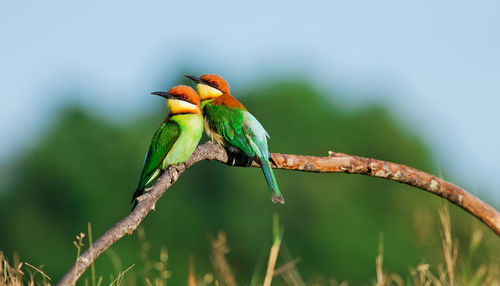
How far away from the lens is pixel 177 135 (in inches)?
190

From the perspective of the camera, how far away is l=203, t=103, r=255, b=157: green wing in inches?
181

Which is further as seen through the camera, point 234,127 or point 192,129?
point 192,129

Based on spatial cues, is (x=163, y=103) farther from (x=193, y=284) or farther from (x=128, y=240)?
(x=193, y=284)

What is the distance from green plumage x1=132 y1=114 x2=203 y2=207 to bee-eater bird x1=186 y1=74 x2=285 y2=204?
11cm

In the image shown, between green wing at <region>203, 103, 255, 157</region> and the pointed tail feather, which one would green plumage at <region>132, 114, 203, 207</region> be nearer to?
green wing at <region>203, 103, 255, 157</region>

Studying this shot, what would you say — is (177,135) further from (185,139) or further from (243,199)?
(243,199)

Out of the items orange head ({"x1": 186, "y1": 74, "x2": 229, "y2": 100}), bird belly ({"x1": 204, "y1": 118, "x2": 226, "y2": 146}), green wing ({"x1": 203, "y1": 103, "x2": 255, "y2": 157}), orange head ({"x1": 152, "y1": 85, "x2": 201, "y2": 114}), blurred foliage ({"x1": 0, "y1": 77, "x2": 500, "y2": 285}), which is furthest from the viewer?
blurred foliage ({"x1": 0, "y1": 77, "x2": 500, "y2": 285})

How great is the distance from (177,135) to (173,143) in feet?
0.23

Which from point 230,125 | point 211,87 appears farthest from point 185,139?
point 211,87

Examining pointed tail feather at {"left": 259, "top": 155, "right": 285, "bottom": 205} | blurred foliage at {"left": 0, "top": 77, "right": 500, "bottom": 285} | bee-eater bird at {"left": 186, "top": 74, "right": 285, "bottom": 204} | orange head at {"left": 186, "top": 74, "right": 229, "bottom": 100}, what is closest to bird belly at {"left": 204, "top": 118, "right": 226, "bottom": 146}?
bee-eater bird at {"left": 186, "top": 74, "right": 285, "bottom": 204}

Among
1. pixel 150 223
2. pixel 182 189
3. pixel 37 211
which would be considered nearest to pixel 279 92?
pixel 182 189

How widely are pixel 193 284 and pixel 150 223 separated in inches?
865

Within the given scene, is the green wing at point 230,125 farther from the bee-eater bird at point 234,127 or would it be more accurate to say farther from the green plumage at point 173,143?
the green plumage at point 173,143

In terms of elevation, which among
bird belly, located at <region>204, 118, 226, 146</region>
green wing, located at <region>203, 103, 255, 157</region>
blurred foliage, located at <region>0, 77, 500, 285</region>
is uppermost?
green wing, located at <region>203, 103, 255, 157</region>
